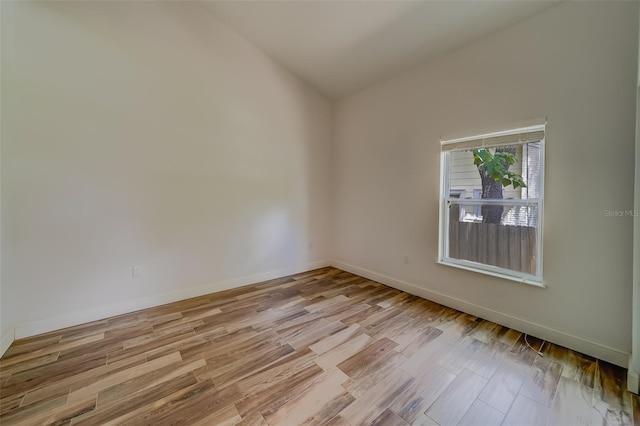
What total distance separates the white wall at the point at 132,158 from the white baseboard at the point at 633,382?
3466mm

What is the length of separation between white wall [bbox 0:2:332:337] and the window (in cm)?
231

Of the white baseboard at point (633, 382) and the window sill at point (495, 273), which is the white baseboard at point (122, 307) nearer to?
the window sill at point (495, 273)

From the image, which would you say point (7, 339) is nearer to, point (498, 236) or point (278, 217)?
point (278, 217)

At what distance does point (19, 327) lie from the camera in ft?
7.16

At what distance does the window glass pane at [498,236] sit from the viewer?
235 centimetres

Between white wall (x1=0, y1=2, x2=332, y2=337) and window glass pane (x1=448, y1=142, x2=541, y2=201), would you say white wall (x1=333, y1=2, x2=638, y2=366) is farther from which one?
white wall (x1=0, y1=2, x2=332, y2=337)

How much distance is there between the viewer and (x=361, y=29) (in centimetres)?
277

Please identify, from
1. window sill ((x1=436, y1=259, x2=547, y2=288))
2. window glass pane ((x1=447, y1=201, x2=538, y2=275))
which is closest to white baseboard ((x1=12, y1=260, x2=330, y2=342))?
window sill ((x1=436, y1=259, x2=547, y2=288))

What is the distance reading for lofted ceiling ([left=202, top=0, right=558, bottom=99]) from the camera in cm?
231

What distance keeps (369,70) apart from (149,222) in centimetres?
333

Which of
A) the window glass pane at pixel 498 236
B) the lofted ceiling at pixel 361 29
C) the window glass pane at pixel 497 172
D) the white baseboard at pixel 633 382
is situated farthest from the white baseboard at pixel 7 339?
the white baseboard at pixel 633 382

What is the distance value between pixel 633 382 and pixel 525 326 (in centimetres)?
71

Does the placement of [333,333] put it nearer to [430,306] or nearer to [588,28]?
[430,306]

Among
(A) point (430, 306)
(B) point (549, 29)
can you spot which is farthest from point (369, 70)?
(A) point (430, 306)
